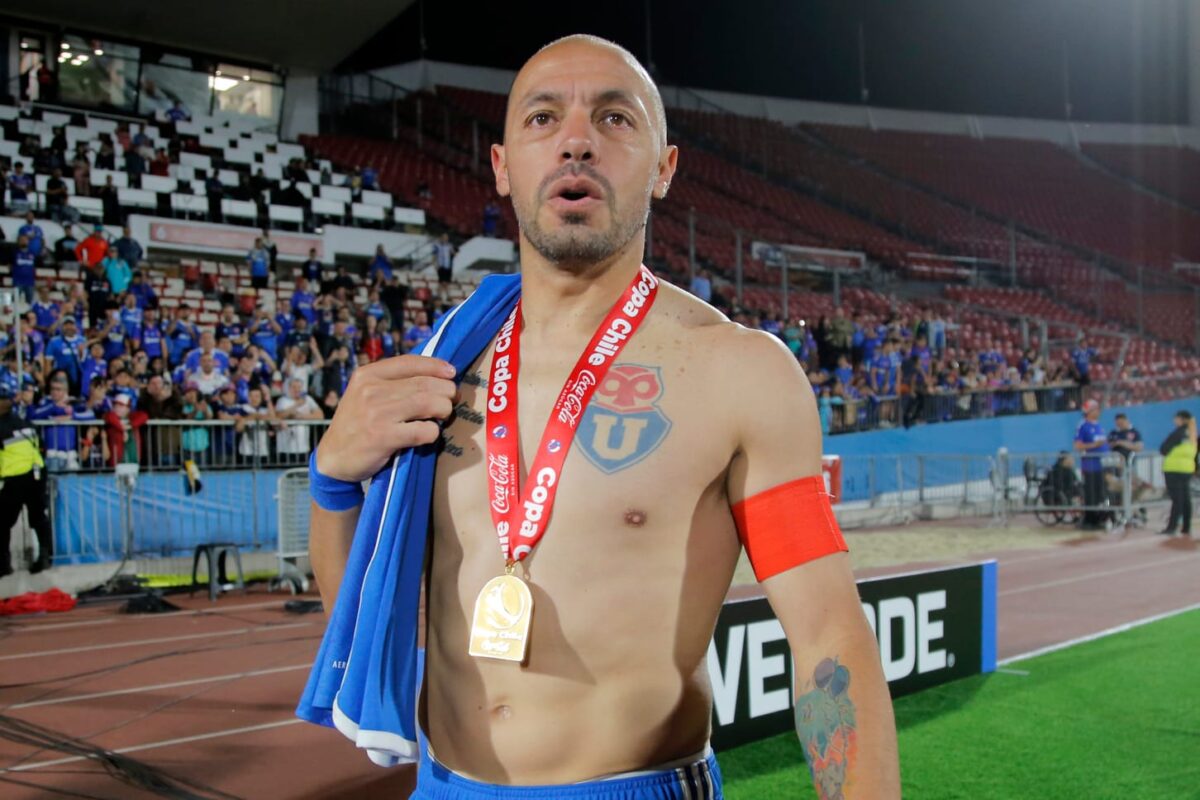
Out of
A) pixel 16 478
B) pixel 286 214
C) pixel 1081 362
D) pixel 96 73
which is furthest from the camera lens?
pixel 96 73

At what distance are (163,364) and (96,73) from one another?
552 inches

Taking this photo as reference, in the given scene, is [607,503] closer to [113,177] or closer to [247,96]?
[113,177]

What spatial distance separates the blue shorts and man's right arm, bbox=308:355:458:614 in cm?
52

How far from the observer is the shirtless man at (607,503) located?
1.64 m

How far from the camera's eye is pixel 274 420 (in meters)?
10.9

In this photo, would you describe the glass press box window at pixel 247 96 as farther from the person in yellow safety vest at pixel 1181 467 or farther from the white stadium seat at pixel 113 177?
the person in yellow safety vest at pixel 1181 467

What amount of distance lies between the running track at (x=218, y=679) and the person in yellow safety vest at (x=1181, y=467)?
324 cm

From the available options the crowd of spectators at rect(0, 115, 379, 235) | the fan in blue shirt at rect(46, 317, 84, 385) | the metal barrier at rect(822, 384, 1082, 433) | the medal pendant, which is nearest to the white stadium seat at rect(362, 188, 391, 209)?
the crowd of spectators at rect(0, 115, 379, 235)

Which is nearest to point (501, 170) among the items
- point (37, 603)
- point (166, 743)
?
point (166, 743)

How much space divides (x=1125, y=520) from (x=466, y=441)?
49.8 ft

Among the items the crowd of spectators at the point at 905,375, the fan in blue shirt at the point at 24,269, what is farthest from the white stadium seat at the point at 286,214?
the crowd of spectators at the point at 905,375

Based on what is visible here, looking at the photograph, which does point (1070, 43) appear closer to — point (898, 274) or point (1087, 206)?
point (1087, 206)

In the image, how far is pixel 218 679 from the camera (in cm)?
666

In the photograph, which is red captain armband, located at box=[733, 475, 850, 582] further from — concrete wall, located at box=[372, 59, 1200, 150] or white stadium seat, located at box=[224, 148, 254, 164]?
concrete wall, located at box=[372, 59, 1200, 150]
